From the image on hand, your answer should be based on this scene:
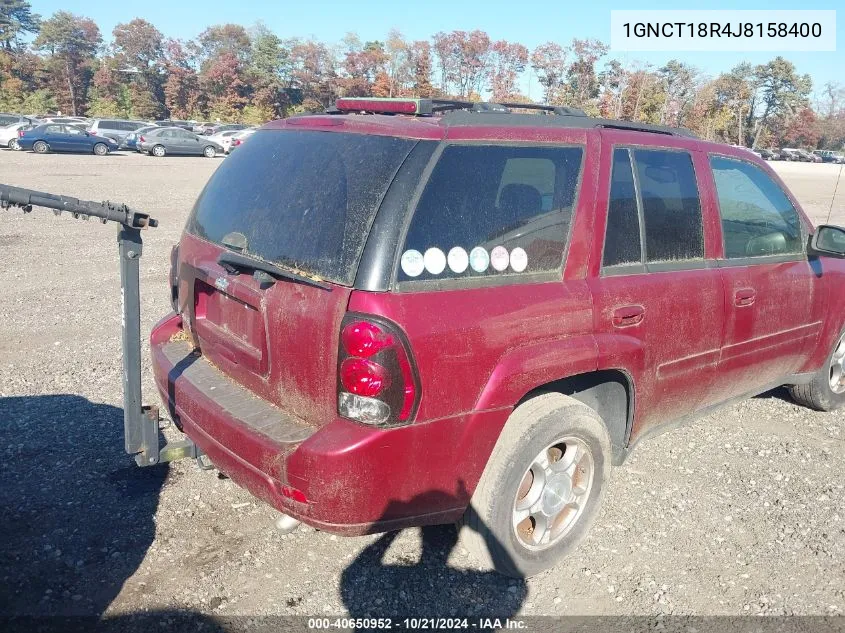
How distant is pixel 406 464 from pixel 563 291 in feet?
3.29

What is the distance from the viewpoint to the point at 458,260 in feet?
8.92

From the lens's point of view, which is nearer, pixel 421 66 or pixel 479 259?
pixel 479 259

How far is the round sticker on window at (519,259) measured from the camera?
2887mm

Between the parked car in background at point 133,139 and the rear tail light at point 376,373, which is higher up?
the parked car in background at point 133,139

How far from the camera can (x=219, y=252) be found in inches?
126

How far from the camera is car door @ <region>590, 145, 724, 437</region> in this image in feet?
10.5

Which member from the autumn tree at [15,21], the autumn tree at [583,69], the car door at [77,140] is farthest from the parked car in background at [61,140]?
the autumn tree at [15,21]

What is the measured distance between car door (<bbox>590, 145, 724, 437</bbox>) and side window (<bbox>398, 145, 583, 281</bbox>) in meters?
0.25

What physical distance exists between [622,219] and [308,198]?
1.47 m

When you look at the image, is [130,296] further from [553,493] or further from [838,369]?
[838,369]

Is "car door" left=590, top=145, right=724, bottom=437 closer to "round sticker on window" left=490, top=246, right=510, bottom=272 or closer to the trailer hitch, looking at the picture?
"round sticker on window" left=490, top=246, right=510, bottom=272

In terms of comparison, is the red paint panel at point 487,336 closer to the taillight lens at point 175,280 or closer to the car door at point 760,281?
the car door at point 760,281

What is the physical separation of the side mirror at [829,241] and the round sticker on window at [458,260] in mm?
2746

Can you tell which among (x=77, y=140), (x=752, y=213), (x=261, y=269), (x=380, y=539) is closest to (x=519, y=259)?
(x=261, y=269)
